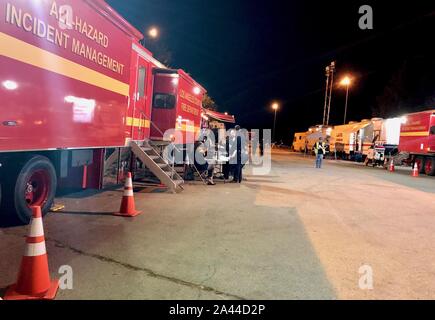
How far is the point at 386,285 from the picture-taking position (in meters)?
4.38

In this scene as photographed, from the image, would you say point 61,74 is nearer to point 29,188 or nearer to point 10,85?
point 10,85

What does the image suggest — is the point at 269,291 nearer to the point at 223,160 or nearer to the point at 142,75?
the point at 142,75

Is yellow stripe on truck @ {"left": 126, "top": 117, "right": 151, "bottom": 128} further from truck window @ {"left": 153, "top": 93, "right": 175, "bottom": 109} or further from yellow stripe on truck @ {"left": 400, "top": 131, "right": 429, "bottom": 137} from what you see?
yellow stripe on truck @ {"left": 400, "top": 131, "right": 429, "bottom": 137}

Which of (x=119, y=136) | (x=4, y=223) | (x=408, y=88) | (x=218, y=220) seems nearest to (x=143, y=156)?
(x=119, y=136)

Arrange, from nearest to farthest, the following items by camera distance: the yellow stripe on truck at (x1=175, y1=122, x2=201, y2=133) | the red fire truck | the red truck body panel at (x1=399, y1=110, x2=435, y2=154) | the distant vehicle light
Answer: the distant vehicle light → the yellow stripe on truck at (x1=175, y1=122, x2=201, y2=133) → the red fire truck → the red truck body panel at (x1=399, y1=110, x2=435, y2=154)

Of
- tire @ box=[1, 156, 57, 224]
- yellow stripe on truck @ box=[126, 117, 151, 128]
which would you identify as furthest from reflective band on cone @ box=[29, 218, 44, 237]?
yellow stripe on truck @ box=[126, 117, 151, 128]

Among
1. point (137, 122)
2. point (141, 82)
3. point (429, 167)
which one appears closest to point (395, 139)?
point (429, 167)

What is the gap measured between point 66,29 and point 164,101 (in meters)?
6.77

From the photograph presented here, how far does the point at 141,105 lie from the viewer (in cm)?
1131

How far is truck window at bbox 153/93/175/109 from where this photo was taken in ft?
41.8

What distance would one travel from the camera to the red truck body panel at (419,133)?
2138cm

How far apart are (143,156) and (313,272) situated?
6.73 metres

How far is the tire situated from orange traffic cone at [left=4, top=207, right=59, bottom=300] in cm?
254

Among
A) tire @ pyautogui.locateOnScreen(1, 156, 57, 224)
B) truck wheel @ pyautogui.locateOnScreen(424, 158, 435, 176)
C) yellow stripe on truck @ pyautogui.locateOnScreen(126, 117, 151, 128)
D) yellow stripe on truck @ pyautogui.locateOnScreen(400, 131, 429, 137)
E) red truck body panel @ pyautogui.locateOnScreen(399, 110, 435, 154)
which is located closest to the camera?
tire @ pyautogui.locateOnScreen(1, 156, 57, 224)
